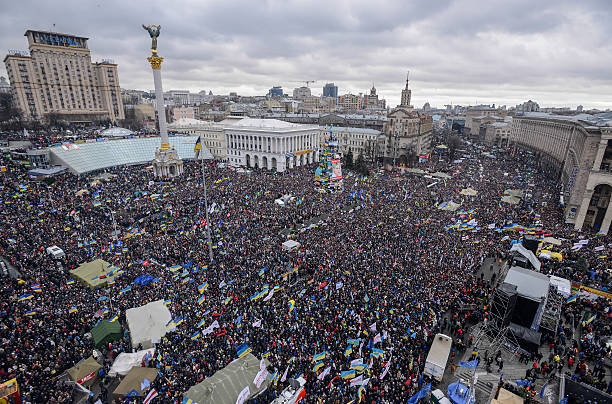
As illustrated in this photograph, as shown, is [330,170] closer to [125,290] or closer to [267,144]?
[267,144]

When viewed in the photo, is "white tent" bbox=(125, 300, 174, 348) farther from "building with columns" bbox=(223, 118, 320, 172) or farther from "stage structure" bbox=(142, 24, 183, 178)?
"building with columns" bbox=(223, 118, 320, 172)

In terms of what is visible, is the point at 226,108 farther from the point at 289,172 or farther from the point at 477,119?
the point at 477,119

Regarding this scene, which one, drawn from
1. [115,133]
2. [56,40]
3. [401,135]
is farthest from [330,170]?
[56,40]

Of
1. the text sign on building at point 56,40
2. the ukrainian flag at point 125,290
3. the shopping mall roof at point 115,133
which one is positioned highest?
the text sign on building at point 56,40

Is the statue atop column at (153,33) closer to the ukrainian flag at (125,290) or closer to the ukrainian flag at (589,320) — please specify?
the ukrainian flag at (125,290)

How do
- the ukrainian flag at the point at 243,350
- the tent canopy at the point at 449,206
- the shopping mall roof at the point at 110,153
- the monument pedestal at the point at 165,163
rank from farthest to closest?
1. the monument pedestal at the point at 165,163
2. the shopping mall roof at the point at 110,153
3. the tent canopy at the point at 449,206
4. the ukrainian flag at the point at 243,350

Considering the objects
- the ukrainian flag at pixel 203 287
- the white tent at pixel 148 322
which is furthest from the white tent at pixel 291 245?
the white tent at pixel 148 322
